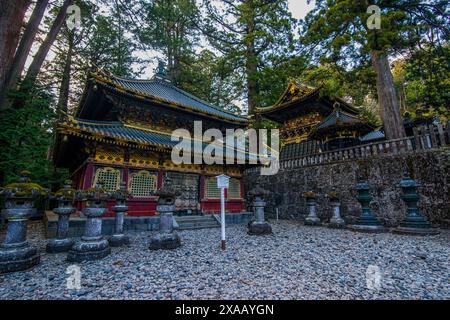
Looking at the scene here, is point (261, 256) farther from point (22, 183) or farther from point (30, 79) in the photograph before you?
point (30, 79)

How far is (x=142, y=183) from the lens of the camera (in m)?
9.61

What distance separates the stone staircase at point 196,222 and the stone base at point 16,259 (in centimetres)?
517

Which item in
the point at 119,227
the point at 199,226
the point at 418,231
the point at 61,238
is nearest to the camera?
the point at 61,238

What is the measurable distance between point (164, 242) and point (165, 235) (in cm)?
→ 18

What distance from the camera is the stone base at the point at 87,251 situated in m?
4.56

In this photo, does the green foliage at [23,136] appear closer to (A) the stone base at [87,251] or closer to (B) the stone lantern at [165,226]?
(A) the stone base at [87,251]

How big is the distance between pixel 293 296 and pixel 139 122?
1073 centimetres

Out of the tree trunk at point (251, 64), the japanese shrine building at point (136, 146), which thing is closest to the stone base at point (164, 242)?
the japanese shrine building at point (136, 146)

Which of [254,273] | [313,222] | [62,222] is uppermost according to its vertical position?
[62,222]

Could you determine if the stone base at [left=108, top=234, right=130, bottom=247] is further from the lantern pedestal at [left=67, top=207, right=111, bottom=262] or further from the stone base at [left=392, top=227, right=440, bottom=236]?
the stone base at [left=392, top=227, right=440, bottom=236]

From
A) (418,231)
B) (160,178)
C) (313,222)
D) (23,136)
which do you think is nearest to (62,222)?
(160,178)

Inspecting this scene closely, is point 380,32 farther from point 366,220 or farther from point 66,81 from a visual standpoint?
point 66,81

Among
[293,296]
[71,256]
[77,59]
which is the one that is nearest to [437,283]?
[293,296]

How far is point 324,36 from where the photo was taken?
923cm
